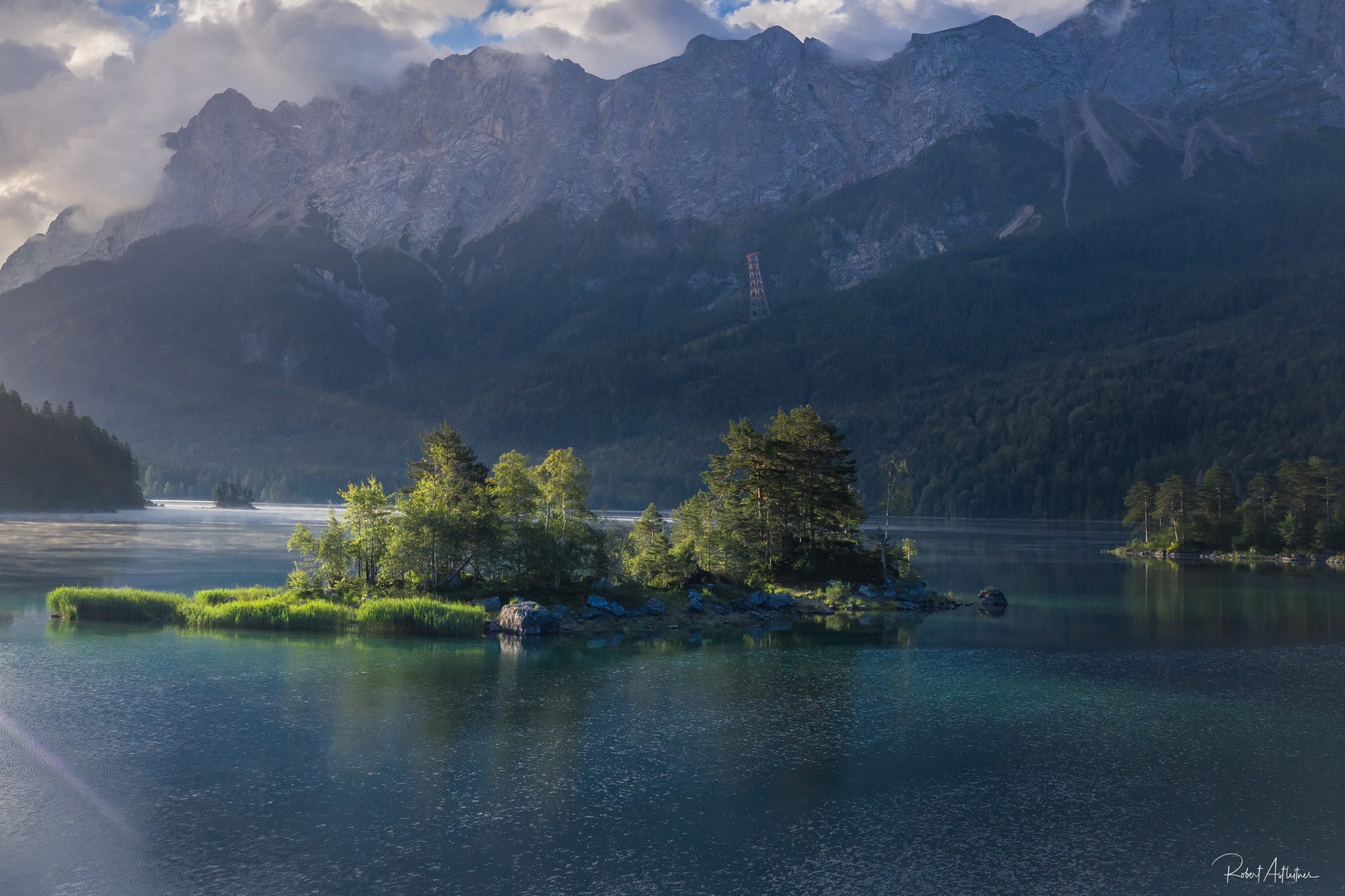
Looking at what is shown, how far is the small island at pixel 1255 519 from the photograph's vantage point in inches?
5650

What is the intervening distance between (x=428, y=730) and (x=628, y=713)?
28.1 ft

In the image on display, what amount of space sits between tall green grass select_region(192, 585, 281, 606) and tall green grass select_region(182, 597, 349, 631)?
3.90 metres

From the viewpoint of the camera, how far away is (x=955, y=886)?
2466 cm

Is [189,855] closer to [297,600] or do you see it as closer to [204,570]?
[297,600]

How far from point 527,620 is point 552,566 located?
25.5 ft

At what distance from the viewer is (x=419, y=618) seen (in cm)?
6525

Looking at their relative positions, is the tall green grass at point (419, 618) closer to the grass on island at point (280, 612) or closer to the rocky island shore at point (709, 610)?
the grass on island at point (280, 612)

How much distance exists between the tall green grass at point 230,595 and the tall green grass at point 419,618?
1055cm

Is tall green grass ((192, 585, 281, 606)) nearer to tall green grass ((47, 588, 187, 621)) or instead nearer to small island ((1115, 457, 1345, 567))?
tall green grass ((47, 588, 187, 621))

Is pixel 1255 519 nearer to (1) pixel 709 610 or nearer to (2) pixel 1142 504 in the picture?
(2) pixel 1142 504

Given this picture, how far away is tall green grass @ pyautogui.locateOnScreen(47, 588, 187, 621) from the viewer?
68.1 meters

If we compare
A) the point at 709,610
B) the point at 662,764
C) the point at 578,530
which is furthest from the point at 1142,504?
the point at 662,764

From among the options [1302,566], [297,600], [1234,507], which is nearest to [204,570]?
[297,600]
